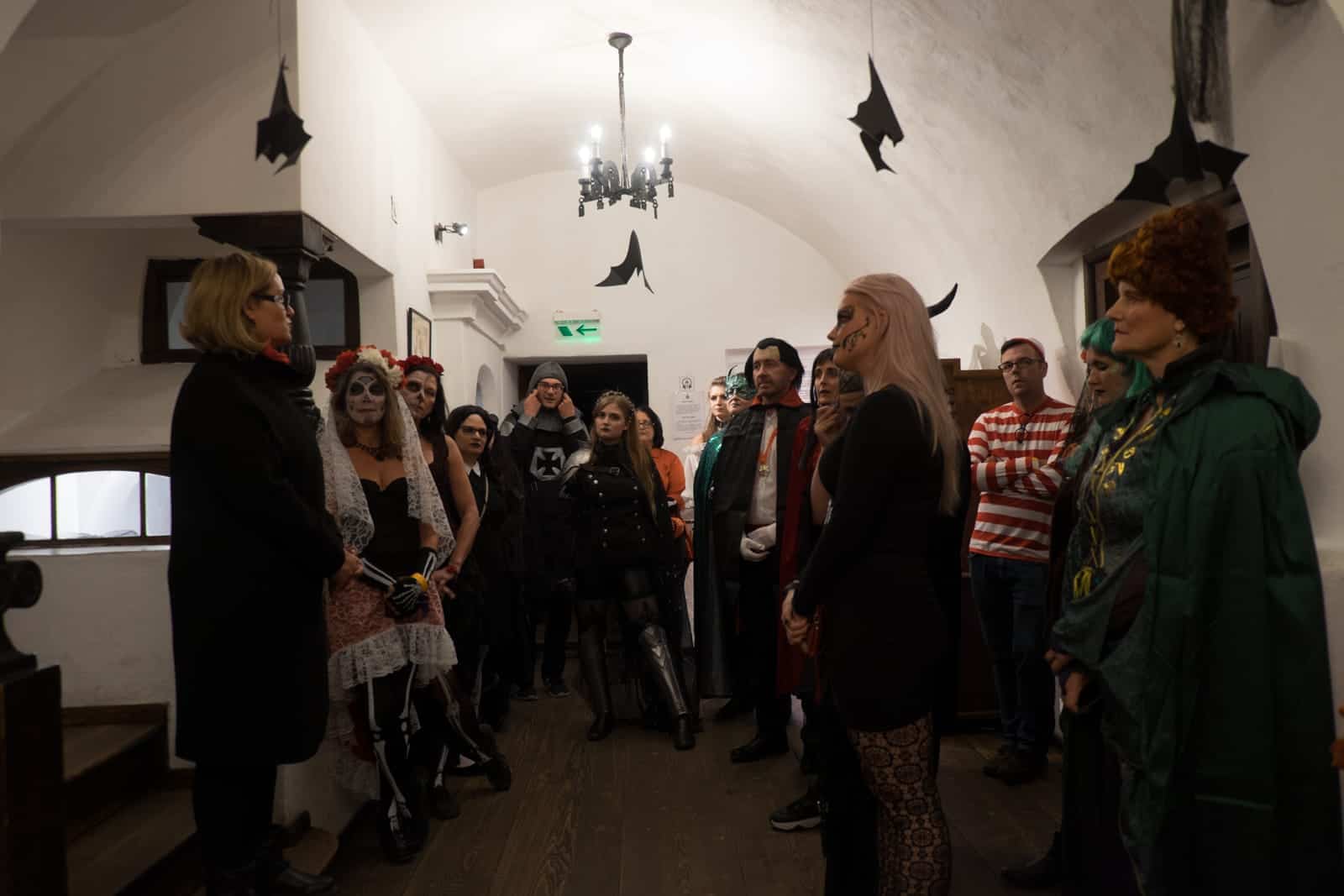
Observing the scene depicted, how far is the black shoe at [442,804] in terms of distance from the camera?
315 centimetres

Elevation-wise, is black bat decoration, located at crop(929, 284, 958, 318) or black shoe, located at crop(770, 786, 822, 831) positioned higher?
black bat decoration, located at crop(929, 284, 958, 318)

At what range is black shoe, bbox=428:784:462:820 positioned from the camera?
3.15m

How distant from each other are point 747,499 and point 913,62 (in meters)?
2.07

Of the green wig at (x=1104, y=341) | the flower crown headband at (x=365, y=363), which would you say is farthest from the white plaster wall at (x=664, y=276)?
the green wig at (x=1104, y=341)

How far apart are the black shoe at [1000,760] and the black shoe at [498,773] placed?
168cm

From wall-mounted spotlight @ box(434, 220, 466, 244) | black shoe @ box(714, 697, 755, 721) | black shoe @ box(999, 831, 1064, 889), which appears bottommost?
black shoe @ box(714, 697, 755, 721)

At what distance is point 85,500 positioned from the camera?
13.9 feet

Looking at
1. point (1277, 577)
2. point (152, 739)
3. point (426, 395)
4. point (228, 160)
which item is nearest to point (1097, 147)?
point (1277, 577)

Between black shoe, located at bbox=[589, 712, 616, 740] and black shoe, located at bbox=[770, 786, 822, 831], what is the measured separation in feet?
3.95

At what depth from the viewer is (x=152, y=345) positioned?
496 cm

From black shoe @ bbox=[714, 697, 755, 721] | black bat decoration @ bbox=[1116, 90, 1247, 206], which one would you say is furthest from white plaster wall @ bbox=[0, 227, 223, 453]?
black bat decoration @ bbox=[1116, 90, 1247, 206]

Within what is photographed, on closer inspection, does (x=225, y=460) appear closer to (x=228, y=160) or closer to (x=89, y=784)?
(x=89, y=784)

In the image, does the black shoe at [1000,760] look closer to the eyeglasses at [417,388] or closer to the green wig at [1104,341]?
the green wig at [1104,341]

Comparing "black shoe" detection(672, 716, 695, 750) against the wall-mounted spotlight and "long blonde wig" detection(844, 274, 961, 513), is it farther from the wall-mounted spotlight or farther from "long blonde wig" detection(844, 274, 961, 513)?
the wall-mounted spotlight
